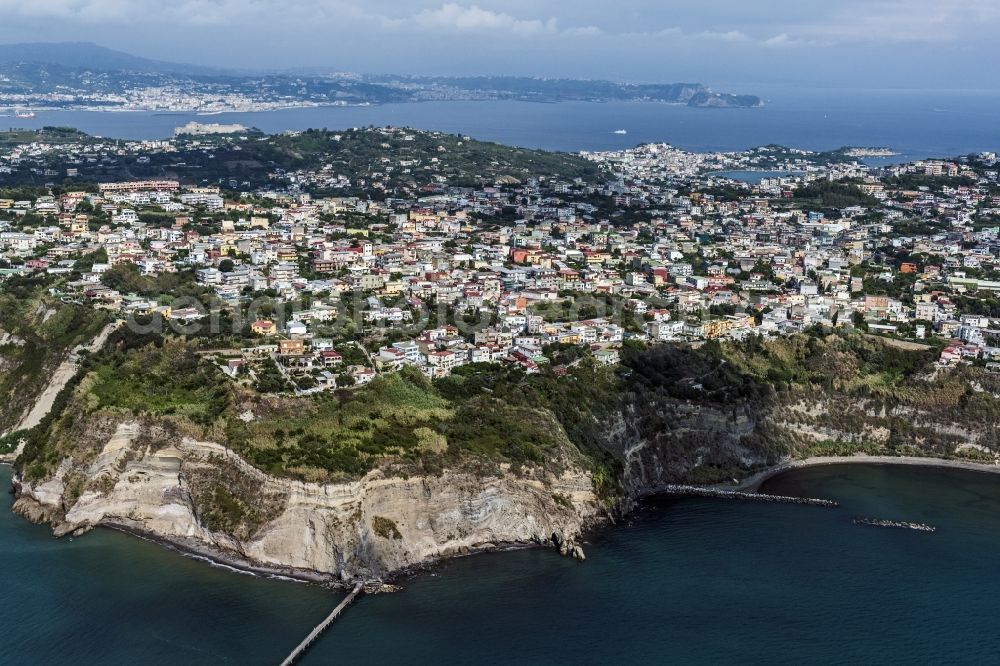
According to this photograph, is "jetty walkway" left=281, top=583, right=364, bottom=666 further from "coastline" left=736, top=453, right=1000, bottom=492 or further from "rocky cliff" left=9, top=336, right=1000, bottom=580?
"coastline" left=736, top=453, right=1000, bottom=492

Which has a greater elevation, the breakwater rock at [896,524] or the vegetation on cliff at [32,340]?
the vegetation on cliff at [32,340]

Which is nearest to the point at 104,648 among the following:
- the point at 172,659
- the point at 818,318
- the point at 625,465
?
the point at 172,659

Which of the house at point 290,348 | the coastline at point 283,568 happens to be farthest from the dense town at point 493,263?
the coastline at point 283,568

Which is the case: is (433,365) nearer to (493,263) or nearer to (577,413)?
(577,413)

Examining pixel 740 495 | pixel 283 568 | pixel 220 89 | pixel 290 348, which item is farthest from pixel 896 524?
pixel 220 89

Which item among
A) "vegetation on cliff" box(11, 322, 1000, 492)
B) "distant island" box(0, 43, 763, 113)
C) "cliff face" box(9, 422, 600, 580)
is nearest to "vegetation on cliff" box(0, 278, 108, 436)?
"vegetation on cliff" box(11, 322, 1000, 492)

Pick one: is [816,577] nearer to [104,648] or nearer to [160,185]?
[104,648]

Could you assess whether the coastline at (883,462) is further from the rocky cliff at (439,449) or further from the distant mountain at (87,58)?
the distant mountain at (87,58)
